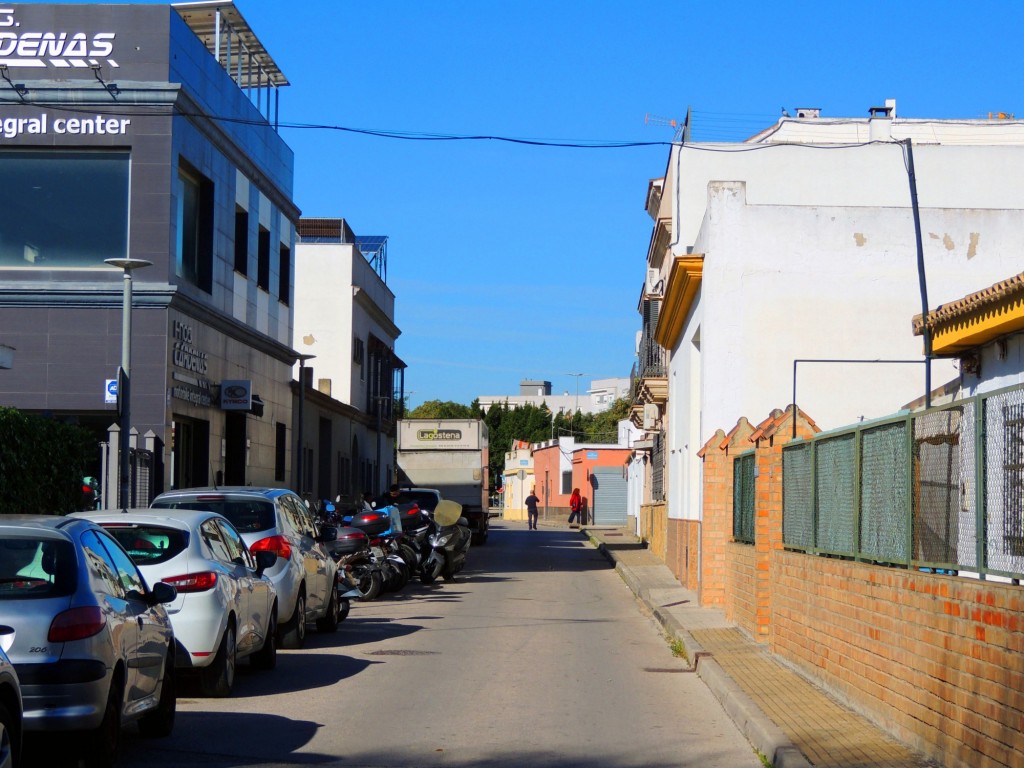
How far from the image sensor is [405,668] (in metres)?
13.4

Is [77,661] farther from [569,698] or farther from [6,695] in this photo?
[569,698]

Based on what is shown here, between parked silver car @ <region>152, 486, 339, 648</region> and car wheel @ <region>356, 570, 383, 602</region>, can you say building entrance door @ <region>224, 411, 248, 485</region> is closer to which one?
car wheel @ <region>356, 570, 383, 602</region>

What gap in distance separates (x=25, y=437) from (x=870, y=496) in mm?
11637

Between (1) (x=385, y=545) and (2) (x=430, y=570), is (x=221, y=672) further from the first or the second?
(2) (x=430, y=570)

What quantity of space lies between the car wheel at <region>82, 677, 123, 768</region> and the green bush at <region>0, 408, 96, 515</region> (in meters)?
9.72

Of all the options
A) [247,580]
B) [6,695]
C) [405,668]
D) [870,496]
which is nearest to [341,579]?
[405,668]

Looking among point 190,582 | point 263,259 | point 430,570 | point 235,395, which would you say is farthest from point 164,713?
point 263,259

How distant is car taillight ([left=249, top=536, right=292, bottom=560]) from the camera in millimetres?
14414

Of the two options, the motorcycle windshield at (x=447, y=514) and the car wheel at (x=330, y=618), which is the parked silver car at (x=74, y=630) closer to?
the car wheel at (x=330, y=618)

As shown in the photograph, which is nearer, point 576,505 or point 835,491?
point 835,491

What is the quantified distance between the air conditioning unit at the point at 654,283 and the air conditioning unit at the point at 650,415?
3.26 meters

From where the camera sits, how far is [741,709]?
9.99m

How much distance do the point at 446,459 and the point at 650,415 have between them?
8.35 meters

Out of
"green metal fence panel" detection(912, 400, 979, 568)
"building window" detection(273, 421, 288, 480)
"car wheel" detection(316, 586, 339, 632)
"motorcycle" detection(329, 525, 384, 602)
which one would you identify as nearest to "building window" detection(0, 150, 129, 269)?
"motorcycle" detection(329, 525, 384, 602)
